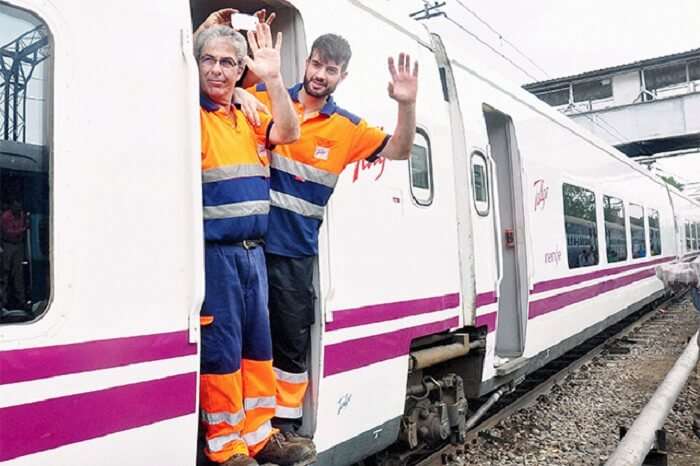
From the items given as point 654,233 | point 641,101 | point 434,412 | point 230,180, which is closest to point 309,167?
point 230,180

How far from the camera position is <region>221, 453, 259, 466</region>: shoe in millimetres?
2723

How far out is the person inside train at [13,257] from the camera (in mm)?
2107

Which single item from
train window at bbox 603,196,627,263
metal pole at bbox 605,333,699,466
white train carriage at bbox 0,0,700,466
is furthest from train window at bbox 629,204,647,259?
metal pole at bbox 605,333,699,466

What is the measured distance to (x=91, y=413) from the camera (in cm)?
224

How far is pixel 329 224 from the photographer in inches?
136

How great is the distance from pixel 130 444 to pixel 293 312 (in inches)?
39.5

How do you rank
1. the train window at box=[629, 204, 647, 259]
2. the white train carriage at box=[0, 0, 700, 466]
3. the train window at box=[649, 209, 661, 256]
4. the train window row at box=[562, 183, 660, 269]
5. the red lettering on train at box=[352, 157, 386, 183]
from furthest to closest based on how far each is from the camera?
the train window at box=[649, 209, 661, 256]
the train window at box=[629, 204, 647, 259]
the train window row at box=[562, 183, 660, 269]
the red lettering on train at box=[352, 157, 386, 183]
the white train carriage at box=[0, 0, 700, 466]

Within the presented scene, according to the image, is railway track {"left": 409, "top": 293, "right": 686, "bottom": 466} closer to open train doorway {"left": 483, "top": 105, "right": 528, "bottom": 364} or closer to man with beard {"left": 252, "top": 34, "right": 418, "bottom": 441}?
open train doorway {"left": 483, "top": 105, "right": 528, "bottom": 364}

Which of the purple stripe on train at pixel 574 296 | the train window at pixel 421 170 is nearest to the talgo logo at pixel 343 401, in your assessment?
the train window at pixel 421 170

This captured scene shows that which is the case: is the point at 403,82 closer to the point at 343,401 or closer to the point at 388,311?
the point at 388,311

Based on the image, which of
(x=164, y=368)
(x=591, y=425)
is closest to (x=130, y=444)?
(x=164, y=368)

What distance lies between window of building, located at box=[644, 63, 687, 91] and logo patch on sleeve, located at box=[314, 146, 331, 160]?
24167 millimetres

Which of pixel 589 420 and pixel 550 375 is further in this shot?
pixel 550 375

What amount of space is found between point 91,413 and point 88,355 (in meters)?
0.19
